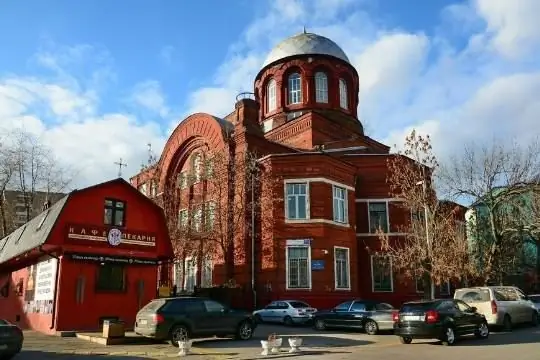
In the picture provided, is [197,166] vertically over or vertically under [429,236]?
over

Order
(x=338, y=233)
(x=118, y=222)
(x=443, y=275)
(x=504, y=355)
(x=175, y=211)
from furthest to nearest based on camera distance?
(x=175, y=211) < (x=338, y=233) < (x=443, y=275) < (x=118, y=222) < (x=504, y=355)

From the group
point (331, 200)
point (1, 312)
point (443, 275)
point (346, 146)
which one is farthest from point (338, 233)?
point (1, 312)

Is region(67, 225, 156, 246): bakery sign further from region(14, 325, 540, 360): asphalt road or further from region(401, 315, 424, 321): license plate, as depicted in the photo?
region(401, 315, 424, 321): license plate

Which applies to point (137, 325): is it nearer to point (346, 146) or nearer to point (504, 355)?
point (504, 355)

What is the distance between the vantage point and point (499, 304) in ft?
67.3

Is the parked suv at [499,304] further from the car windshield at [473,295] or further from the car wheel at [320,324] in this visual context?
the car wheel at [320,324]

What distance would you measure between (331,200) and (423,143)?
6545 mm

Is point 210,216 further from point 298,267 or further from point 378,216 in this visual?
point 378,216

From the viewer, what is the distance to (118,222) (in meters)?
23.0

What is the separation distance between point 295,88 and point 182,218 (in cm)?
1357

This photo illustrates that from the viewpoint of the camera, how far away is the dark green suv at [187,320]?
52.5 feet

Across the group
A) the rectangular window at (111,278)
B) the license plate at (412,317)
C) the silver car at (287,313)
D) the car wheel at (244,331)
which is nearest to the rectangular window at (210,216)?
the silver car at (287,313)

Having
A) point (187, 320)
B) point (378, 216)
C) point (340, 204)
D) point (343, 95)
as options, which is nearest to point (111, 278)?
point (187, 320)

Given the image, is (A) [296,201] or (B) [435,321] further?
(A) [296,201]
